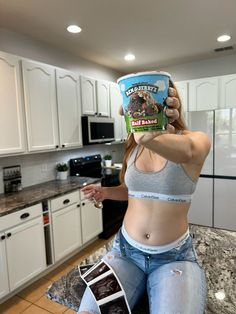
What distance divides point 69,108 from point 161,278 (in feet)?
8.08

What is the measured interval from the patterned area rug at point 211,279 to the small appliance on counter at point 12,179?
64.5 inches

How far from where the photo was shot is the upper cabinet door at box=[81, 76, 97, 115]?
3.18m

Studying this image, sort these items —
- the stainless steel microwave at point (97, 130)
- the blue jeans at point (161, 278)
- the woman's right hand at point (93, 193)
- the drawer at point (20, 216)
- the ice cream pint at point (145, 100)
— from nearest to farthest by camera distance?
the ice cream pint at point (145, 100) → the blue jeans at point (161, 278) → the woman's right hand at point (93, 193) → the drawer at point (20, 216) → the stainless steel microwave at point (97, 130)

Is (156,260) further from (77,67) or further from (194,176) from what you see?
(77,67)

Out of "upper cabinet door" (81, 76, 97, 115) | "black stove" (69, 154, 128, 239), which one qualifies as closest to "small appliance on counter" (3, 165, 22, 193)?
"black stove" (69, 154, 128, 239)

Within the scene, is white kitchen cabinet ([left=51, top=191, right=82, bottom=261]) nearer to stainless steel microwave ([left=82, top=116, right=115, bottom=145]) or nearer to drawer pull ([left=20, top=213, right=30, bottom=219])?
drawer pull ([left=20, top=213, right=30, bottom=219])

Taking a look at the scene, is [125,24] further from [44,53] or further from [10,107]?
[10,107]

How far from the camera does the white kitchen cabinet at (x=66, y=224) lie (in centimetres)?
249

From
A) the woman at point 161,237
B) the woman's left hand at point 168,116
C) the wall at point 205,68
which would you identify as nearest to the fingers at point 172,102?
the woman's left hand at point 168,116

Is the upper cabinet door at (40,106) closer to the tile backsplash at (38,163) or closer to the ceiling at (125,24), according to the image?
the tile backsplash at (38,163)

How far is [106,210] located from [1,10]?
97.2 inches

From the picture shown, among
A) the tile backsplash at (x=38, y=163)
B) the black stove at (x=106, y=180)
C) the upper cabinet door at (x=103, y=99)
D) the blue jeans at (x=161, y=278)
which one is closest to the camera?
the blue jeans at (x=161, y=278)

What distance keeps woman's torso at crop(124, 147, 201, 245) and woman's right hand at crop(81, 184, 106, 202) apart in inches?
9.8

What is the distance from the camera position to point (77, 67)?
351 centimetres
